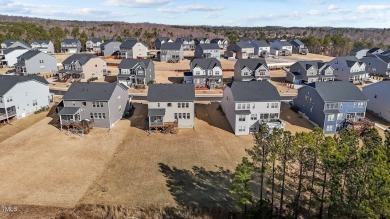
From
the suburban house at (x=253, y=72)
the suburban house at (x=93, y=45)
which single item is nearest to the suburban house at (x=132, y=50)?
the suburban house at (x=93, y=45)

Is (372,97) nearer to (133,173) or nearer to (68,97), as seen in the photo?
(133,173)

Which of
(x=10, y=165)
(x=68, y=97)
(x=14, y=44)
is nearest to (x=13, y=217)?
(x=10, y=165)

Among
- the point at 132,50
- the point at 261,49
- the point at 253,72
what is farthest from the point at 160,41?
the point at 253,72

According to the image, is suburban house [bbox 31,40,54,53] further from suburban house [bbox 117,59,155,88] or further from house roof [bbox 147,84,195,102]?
house roof [bbox 147,84,195,102]

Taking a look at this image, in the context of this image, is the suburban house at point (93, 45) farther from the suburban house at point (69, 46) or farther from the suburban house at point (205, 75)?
the suburban house at point (205, 75)

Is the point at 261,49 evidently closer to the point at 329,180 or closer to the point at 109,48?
the point at 109,48
